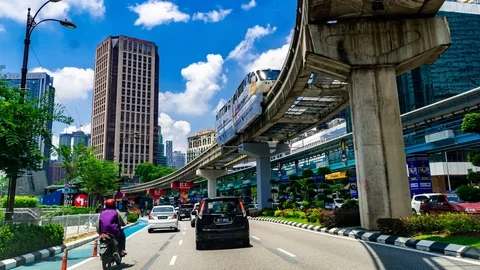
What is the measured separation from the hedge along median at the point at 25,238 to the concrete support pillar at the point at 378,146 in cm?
1259

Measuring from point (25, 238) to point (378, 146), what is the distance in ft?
45.2

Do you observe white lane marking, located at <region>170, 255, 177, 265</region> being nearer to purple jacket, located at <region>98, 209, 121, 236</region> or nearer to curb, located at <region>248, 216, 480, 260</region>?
purple jacket, located at <region>98, 209, 121, 236</region>

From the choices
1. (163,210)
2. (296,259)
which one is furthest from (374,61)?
(163,210)

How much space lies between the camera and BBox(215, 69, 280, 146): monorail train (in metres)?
32.8

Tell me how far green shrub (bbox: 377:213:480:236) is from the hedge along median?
40.5 ft

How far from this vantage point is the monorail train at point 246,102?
1292 inches

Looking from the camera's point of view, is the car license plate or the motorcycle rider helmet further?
the car license plate

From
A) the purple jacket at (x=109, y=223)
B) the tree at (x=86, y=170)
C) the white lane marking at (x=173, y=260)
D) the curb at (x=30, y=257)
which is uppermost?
the tree at (x=86, y=170)

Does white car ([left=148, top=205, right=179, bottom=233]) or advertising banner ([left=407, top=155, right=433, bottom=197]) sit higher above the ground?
advertising banner ([left=407, top=155, right=433, bottom=197])

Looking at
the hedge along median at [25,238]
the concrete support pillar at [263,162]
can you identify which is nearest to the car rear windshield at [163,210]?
the hedge along median at [25,238]

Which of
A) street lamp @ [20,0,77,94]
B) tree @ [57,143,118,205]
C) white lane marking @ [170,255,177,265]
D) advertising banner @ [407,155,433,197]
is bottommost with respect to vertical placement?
white lane marking @ [170,255,177,265]

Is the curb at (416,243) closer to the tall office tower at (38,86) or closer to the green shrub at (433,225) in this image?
the green shrub at (433,225)

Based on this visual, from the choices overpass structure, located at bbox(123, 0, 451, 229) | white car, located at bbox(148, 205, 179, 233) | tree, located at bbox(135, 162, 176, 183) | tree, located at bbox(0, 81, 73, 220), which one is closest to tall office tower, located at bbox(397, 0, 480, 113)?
overpass structure, located at bbox(123, 0, 451, 229)

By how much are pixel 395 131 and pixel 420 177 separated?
617 inches
